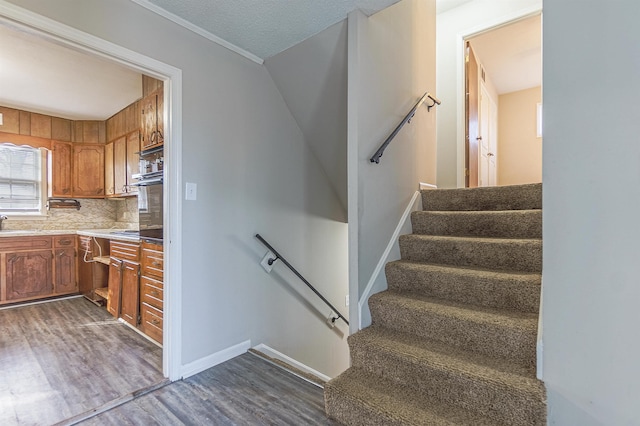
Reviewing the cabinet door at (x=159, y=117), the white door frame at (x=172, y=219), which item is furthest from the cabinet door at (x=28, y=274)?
the white door frame at (x=172, y=219)

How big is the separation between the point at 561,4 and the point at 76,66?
3744mm

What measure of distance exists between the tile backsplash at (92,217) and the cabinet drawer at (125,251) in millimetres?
1386

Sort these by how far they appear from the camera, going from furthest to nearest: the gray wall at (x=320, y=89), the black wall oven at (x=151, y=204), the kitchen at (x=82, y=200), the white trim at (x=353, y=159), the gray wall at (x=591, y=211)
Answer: the kitchen at (x=82, y=200) → the black wall oven at (x=151, y=204) → the gray wall at (x=320, y=89) → the white trim at (x=353, y=159) → the gray wall at (x=591, y=211)

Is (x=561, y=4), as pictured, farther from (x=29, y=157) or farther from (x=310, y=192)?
(x=29, y=157)

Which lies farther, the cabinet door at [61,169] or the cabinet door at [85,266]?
the cabinet door at [61,169]

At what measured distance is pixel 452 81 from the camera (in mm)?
3754

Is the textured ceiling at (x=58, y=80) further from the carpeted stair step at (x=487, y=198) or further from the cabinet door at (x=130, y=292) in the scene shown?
the carpeted stair step at (x=487, y=198)

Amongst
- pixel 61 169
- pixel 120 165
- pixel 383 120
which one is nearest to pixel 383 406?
pixel 383 120

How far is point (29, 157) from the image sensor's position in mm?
4418

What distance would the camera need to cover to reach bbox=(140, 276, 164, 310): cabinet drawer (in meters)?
2.62

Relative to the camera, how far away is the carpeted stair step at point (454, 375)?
4.36 feet

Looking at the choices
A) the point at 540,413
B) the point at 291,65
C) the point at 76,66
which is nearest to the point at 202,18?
the point at 291,65

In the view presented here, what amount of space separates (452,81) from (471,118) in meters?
0.53

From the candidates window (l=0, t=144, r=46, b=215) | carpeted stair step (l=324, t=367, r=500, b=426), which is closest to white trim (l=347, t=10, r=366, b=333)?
carpeted stair step (l=324, t=367, r=500, b=426)
